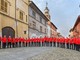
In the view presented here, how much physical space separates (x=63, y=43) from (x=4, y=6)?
860 centimetres

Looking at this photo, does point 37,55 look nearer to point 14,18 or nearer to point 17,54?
point 17,54

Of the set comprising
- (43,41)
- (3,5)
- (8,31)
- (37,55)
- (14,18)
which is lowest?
(37,55)

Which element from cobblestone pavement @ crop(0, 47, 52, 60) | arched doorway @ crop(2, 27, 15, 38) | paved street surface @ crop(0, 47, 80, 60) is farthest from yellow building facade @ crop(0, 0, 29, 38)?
paved street surface @ crop(0, 47, 80, 60)

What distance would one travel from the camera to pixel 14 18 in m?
32.1

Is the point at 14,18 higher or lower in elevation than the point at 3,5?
lower

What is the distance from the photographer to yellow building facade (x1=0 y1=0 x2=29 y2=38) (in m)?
28.0

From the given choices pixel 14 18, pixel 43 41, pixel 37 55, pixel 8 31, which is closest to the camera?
pixel 37 55

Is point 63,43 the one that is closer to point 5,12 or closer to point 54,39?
point 54,39

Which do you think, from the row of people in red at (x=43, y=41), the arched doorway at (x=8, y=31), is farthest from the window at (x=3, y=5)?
the row of people in red at (x=43, y=41)

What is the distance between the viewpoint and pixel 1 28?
26922 millimetres

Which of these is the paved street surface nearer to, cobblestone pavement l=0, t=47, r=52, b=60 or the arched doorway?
cobblestone pavement l=0, t=47, r=52, b=60

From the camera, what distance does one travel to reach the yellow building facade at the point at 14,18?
91.8 ft

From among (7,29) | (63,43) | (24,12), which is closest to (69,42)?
(63,43)

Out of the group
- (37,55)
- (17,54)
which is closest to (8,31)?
(17,54)
